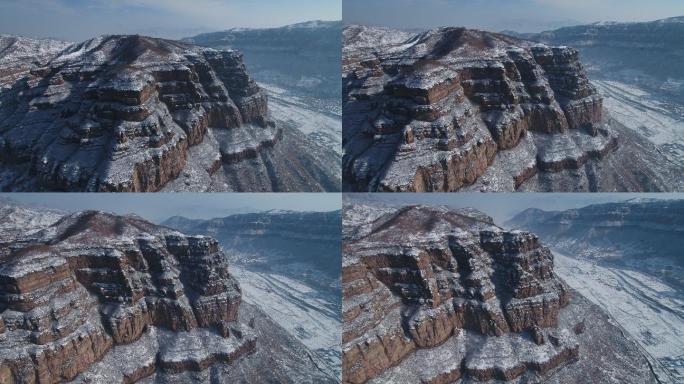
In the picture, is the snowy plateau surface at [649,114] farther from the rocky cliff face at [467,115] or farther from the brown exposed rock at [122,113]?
the brown exposed rock at [122,113]

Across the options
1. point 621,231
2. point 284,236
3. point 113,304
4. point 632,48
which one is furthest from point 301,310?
point 632,48

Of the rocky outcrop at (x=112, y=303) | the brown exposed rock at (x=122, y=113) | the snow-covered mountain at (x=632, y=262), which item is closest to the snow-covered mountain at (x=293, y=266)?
the rocky outcrop at (x=112, y=303)

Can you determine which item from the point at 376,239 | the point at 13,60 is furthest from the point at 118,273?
the point at 13,60

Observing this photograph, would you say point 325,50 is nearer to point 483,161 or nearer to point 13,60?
point 13,60

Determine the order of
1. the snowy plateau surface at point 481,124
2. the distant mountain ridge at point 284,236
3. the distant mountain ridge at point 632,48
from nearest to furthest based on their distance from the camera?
the snowy plateau surface at point 481,124 → the distant mountain ridge at point 284,236 → the distant mountain ridge at point 632,48

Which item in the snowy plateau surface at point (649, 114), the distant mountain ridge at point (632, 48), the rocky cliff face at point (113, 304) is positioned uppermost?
the distant mountain ridge at point (632, 48)

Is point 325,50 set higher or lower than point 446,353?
higher

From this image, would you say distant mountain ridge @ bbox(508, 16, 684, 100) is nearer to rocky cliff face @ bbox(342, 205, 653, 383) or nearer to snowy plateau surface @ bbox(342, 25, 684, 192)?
snowy plateau surface @ bbox(342, 25, 684, 192)
